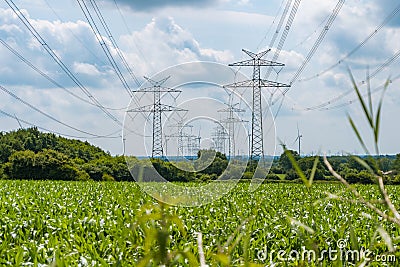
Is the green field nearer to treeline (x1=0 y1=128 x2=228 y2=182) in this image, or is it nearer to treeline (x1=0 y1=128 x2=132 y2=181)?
treeline (x1=0 y1=128 x2=228 y2=182)

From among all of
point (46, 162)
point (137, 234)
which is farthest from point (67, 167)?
point (137, 234)

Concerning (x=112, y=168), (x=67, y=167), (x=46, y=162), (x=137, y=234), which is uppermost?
(x=112, y=168)

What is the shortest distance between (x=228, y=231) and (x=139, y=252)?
119 inches

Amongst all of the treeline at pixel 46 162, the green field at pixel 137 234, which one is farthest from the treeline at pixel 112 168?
the green field at pixel 137 234

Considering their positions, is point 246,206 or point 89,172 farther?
point 89,172

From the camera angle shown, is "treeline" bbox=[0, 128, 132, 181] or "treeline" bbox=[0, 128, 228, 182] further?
"treeline" bbox=[0, 128, 132, 181]

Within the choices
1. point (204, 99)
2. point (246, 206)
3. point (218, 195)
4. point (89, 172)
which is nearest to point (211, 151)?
point (218, 195)

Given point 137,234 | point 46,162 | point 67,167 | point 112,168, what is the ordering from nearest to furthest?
point 137,234, point 46,162, point 67,167, point 112,168

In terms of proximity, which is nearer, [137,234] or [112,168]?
[137,234]

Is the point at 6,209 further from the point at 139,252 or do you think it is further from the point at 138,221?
the point at 138,221

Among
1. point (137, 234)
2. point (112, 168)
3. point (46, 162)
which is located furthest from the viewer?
point (112, 168)

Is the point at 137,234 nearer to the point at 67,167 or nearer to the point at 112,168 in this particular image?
the point at 67,167

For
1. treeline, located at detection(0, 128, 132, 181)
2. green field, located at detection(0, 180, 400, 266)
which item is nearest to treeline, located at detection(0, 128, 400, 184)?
treeline, located at detection(0, 128, 132, 181)

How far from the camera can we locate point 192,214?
14141 mm
